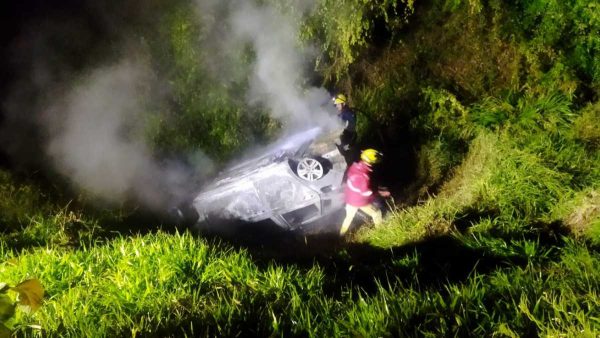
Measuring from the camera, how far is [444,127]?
8016mm

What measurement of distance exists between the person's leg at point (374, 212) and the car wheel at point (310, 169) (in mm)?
880

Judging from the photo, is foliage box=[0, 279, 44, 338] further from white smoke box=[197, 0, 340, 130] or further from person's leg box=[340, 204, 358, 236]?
white smoke box=[197, 0, 340, 130]

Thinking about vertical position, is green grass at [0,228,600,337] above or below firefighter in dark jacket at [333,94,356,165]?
below

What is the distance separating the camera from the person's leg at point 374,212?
6587 millimetres

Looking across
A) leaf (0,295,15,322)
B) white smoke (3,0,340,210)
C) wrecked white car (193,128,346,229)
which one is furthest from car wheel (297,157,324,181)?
leaf (0,295,15,322)

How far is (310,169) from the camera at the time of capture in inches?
258

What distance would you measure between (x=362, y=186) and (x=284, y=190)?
3.97 ft

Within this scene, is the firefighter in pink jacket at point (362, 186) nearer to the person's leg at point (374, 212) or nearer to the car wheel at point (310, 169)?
the person's leg at point (374, 212)

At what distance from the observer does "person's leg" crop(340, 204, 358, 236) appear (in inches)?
263

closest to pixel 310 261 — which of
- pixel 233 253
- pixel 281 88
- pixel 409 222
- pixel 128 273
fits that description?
pixel 233 253

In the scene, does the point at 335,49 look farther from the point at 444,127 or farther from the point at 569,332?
the point at 569,332

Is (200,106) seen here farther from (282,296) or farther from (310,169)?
(282,296)

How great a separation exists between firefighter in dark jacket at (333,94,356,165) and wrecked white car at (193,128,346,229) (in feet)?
0.86

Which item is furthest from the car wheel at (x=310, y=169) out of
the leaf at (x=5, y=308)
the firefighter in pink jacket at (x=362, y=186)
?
the leaf at (x=5, y=308)
